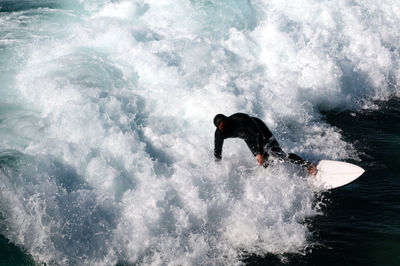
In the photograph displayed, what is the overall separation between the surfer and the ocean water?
0.75 ft

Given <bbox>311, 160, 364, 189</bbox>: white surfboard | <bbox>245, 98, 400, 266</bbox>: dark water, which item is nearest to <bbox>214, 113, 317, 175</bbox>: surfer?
<bbox>311, 160, 364, 189</bbox>: white surfboard

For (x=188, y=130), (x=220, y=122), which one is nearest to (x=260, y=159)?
(x=220, y=122)

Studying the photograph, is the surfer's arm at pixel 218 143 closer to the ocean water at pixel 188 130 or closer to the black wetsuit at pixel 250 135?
the black wetsuit at pixel 250 135

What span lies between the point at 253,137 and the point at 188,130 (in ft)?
5.59

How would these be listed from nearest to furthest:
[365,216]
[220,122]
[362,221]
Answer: [362,221], [365,216], [220,122]

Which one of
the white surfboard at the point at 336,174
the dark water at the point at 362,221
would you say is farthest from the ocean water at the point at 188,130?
the white surfboard at the point at 336,174

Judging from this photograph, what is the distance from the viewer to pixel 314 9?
1323 centimetres

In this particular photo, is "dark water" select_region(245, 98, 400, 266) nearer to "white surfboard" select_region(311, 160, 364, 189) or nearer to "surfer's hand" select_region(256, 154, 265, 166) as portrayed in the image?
"white surfboard" select_region(311, 160, 364, 189)

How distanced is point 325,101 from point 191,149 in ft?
13.9

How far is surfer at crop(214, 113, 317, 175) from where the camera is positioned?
265 inches

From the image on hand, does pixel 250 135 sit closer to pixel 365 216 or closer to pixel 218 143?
pixel 218 143

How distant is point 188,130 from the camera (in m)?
8.17

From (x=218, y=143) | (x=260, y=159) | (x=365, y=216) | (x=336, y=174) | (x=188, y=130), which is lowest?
(x=365, y=216)

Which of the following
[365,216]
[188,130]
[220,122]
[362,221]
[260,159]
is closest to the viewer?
[362,221]
